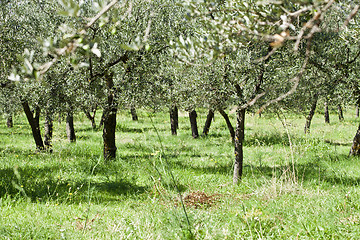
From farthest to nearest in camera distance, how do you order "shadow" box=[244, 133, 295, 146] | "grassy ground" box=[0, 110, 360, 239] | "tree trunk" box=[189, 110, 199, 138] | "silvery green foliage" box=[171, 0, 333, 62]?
"tree trunk" box=[189, 110, 199, 138] → "shadow" box=[244, 133, 295, 146] → "grassy ground" box=[0, 110, 360, 239] → "silvery green foliage" box=[171, 0, 333, 62]

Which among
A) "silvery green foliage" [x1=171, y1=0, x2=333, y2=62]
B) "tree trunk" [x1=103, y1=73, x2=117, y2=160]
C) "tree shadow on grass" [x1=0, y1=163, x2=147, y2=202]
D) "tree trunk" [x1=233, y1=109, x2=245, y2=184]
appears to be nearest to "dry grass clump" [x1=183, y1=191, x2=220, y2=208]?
"tree shadow on grass" [x1=0, y1=163, x2=147, y2=202]

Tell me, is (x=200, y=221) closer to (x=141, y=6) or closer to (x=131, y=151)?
(x=141, y=6)

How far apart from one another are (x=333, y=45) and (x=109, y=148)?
9872mm

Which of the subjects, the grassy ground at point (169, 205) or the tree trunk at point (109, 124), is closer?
the grassy ground at point (169, 205)

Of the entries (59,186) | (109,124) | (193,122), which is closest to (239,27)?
(59,186)

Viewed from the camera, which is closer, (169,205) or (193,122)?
(169,205)

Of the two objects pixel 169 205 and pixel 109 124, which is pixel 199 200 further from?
pixel 109 124

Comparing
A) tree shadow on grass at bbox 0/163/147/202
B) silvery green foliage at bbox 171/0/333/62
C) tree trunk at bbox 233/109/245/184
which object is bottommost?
tree shadow on grass at bbox 0/163/147/202

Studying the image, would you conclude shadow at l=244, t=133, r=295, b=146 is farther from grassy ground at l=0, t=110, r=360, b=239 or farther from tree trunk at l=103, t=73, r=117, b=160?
tree trunk at l=103, t=73, r=117, b=160

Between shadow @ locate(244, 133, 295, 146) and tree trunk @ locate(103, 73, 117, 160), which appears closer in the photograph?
tree trunk @ locate(103, 73, 117, 160)

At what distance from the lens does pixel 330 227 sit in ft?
13.9

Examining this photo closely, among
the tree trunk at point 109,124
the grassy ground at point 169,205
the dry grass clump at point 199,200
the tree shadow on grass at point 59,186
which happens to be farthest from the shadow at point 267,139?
the dry grass clump at point 199,200

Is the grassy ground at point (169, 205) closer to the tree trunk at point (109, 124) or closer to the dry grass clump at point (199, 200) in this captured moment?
the dry grass clump at point (199, 200)

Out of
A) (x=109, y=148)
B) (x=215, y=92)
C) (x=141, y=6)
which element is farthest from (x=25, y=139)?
A: (x=215, y=92)
